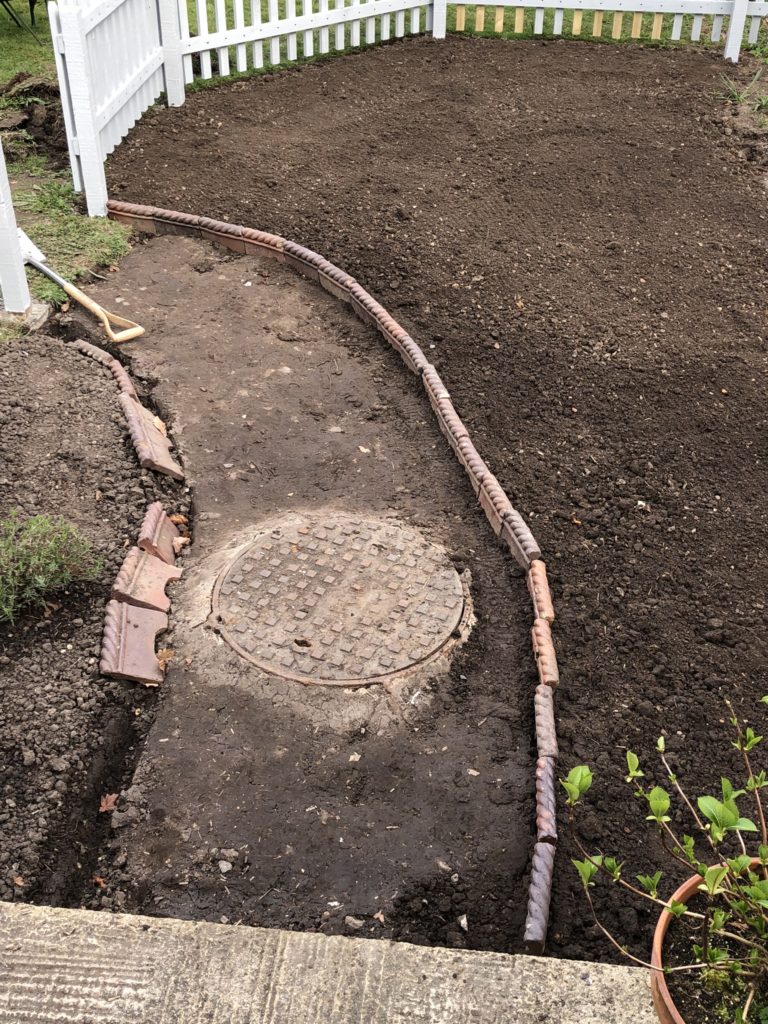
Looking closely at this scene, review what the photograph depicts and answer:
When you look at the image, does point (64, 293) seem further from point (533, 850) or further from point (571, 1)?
point (571, 1)

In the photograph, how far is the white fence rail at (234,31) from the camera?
23.7ft

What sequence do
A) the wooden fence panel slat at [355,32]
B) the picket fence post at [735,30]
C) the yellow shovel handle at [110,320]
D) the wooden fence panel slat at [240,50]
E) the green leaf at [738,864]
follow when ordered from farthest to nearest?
the wooden fence panel slat at [355,32] < the picket fence post at [735,30] < the wooden fence panel slat at [240,50] < the yellow shovel handle at [110,320] < the green leaf at [738,864]

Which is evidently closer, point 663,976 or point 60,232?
point 663,976

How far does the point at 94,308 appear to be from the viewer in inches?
249

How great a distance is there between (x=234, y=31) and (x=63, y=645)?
7.34 meters

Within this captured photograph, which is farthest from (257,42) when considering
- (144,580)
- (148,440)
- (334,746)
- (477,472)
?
(334,746)

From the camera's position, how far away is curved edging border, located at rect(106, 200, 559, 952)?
11.4 feet

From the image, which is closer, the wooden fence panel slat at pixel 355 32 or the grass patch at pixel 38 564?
the grass patch at pixel 38 564

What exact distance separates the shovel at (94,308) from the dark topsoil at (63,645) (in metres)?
0.43

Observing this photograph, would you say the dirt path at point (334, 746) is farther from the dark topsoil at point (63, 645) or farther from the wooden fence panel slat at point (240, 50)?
the wooden fence panel slat at point (240, 50)

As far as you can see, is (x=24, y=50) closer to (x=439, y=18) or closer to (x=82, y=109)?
(x=82, y=109)

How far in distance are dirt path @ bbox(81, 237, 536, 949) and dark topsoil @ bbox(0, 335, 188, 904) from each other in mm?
159

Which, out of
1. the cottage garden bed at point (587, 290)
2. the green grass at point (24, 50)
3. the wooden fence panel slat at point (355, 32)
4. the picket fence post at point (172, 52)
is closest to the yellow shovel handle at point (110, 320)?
the cottage garden bed at point (587, 290)

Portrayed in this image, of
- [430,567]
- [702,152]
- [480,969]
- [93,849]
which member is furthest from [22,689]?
[702,152]
